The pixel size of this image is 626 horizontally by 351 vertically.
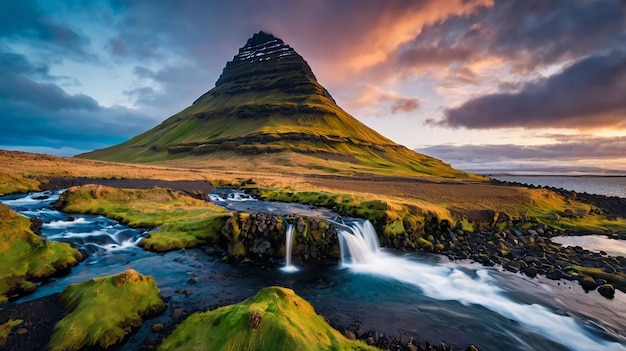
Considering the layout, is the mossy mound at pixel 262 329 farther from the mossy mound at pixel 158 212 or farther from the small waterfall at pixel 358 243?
the mossy mound at pixel 158 212

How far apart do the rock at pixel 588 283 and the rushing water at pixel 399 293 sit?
0.76 metres

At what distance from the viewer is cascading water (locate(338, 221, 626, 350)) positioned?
16000mm

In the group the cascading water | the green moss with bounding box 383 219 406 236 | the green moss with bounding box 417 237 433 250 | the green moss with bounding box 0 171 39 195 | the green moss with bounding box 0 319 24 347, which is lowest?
the cascading water

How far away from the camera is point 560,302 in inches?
760

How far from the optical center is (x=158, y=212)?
3322 cm

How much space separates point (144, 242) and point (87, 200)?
56.9 feet

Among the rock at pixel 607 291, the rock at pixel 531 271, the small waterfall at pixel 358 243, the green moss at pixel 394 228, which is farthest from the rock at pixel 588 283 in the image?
the small waterfall at pixel 358 243

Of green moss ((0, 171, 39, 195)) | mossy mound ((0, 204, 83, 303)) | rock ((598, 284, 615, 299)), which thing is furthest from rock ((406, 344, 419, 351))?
green moss ((0, 171, 39, 195))

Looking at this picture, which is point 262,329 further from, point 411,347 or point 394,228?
point 394,228

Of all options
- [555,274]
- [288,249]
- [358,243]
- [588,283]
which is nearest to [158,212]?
[288,249]

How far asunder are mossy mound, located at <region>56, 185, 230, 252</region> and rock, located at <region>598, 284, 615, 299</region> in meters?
29.0

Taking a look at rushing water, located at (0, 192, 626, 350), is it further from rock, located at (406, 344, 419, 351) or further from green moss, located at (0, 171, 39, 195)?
green moss, located at (0, 171, 39, 195)

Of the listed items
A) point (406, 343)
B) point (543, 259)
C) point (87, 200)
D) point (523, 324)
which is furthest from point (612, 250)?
point (87, 200)

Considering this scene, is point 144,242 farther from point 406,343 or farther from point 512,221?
point 512,221
